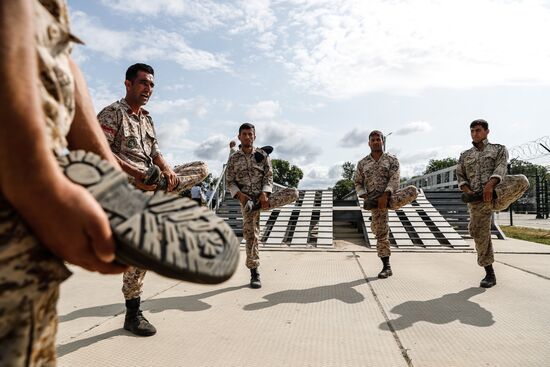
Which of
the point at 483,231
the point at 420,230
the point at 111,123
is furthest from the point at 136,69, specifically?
the point at 420,230

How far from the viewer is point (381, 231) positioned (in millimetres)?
5242

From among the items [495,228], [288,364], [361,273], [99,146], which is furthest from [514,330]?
[495,228]

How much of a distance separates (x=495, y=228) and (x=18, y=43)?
10010 mm

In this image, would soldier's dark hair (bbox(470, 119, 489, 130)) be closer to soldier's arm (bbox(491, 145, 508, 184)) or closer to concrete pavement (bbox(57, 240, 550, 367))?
soldier's arm (bbox(491, 145, 508, 184))

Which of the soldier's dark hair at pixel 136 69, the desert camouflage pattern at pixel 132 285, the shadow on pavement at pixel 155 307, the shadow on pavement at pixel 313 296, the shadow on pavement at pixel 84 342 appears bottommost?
the shadow on pavement at pixel 313 296

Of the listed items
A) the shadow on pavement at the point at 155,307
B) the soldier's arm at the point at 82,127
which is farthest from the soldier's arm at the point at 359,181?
the soldier's arm at the point at 82,127

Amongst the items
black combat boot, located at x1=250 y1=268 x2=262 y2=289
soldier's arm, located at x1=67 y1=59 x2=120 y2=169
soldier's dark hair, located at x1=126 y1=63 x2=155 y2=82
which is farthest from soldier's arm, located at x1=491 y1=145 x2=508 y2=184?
soldier's arm, located at x1=67 y1=59 x2=120 y2=169

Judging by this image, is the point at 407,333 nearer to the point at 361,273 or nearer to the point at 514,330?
the point at 514,330

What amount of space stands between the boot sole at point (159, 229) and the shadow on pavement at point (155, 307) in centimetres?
290

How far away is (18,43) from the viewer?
690mm

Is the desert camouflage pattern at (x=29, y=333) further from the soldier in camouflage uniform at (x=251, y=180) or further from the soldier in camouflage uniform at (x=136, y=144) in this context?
the soldier in camouflage uniform at (x=251, y=180)

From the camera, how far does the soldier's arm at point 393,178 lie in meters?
5.14

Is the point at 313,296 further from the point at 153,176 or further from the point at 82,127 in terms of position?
the point at 82,127

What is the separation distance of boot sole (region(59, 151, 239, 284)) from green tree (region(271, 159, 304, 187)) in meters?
60.8
